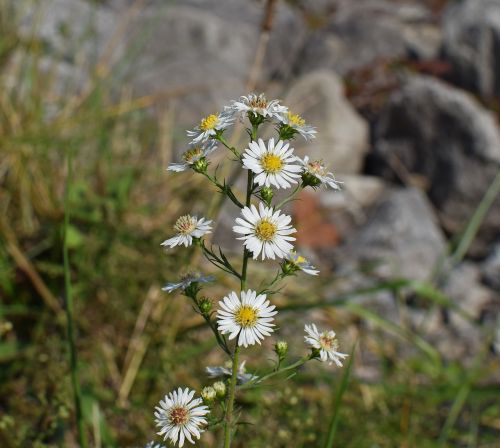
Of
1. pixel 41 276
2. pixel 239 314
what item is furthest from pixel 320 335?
pixel 41 276

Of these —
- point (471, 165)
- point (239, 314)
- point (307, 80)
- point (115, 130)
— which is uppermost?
point (307, 80)

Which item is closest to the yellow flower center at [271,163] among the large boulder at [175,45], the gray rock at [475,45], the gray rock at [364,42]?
the large boulder at [175,45]

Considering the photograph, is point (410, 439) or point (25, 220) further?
point (25, 220)

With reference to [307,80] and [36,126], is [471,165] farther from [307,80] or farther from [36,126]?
[36,126]

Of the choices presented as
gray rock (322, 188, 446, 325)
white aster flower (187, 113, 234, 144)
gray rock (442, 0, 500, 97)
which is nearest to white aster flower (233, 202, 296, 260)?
white aster flower (187, 113, 234, 144)

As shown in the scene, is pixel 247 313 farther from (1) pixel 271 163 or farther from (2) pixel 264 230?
(1) pixel 271 163

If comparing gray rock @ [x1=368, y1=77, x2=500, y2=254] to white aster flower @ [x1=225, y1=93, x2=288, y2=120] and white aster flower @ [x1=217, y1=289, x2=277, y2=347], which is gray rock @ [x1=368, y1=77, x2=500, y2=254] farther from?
white aster flower @ [x1=217, y1=289, x2=277, y2=347]
